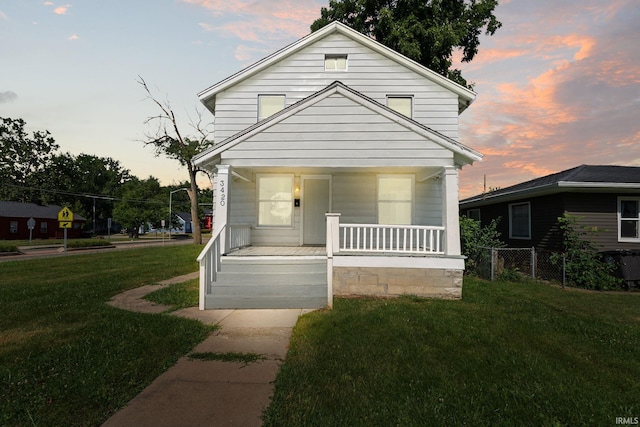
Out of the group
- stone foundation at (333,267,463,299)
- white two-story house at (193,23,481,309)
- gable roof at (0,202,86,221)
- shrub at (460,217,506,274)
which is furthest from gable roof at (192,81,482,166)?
gable roof at (0,202,86,221)

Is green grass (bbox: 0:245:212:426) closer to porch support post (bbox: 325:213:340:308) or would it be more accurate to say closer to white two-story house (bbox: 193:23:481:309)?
white two-story house (bbox: 193:23:481:309)

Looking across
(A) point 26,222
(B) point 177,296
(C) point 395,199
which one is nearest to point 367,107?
(C) point 395,199

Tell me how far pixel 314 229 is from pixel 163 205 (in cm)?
5752

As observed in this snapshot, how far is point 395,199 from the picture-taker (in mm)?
10109

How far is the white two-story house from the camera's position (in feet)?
23.5

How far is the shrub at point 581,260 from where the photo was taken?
959 centimetres

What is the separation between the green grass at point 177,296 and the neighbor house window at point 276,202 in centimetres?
290

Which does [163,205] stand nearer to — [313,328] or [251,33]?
[251,33]

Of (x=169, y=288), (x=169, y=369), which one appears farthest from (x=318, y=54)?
(x=169, y=369)

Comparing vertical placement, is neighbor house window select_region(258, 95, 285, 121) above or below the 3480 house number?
above

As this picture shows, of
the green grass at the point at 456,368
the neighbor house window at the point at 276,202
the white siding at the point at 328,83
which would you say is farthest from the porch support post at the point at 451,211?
the neighbor house window at the point at 276,202

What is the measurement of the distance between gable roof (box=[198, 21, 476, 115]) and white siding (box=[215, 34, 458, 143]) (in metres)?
0.15

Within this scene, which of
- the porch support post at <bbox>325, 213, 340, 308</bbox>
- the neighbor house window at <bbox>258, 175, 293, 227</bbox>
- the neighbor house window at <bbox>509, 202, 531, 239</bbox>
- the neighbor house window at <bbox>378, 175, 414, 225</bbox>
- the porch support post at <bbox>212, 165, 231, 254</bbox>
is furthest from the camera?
the neighbor house window at <bbox>509, 202, 531, 239</bbox>

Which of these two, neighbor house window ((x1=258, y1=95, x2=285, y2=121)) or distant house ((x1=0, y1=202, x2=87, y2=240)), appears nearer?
neighbor house window ((x1=258, y1=95, x2=285, y2=121))
